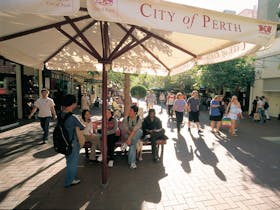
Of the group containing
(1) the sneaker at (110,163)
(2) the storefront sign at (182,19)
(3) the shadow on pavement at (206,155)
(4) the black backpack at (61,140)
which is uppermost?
(2) the storefront sign at (182,19)

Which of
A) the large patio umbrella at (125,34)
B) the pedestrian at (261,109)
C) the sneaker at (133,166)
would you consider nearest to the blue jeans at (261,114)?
the pedestrian at (261,109)

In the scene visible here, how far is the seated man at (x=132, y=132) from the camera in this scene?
16.0ft

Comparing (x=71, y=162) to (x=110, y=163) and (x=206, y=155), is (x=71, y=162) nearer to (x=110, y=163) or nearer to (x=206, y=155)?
(x=110, y=163)

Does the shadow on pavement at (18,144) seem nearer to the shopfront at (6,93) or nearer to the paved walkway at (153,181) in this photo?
the paved walkway at (153,181)

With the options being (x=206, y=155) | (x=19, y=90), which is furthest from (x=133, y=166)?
(x=19, y=90)

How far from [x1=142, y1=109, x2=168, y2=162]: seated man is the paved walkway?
1.82 ft

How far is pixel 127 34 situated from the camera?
3787 millimetres

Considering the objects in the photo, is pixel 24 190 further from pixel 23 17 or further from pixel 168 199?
pixel 23 17

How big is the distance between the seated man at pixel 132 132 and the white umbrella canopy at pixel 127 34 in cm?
164

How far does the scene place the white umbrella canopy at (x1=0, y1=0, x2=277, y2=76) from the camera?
7.76ft

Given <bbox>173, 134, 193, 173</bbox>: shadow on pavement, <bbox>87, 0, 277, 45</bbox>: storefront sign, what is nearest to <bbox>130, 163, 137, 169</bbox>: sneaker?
<bbox>173, 134, 193, 173</bbox>: shadow on pavement

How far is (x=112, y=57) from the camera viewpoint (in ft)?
12.4

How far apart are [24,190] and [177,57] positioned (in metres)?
4.96

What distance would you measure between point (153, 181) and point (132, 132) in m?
1.27
